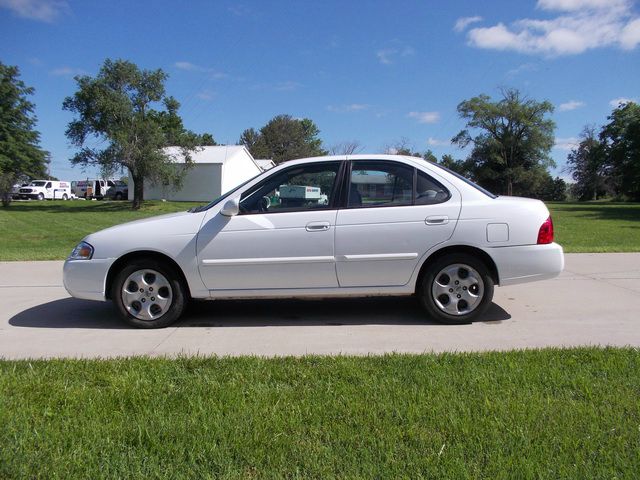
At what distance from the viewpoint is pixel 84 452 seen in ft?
9.34

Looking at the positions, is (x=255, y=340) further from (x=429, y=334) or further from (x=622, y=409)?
(x=622, y=409)

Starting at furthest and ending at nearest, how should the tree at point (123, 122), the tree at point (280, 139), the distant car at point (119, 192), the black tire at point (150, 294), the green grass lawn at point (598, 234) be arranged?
the tree at point (280, 139) < the distant car at point (119, 192) < the tree at point (123, 122) < the green grass lawn at point (598, 234) < the black tire at point (150, 294)

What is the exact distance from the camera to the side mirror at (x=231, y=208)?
5320 mm

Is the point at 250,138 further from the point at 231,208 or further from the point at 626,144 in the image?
the point at 231,208

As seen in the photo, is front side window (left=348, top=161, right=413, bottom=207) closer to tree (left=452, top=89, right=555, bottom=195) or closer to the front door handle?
the front door handle

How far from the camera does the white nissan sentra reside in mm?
5355

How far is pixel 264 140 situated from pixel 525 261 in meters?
86.7

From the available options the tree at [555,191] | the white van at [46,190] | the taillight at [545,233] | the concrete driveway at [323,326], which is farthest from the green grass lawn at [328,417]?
the tree at [555,191]

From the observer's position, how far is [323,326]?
5520mm

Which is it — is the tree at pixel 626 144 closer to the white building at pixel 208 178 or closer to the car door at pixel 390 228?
the white building at pixel 208 178

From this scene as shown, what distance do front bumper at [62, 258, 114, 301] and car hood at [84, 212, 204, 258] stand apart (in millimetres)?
100

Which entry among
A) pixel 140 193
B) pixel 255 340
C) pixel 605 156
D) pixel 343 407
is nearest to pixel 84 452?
pixel 343 407

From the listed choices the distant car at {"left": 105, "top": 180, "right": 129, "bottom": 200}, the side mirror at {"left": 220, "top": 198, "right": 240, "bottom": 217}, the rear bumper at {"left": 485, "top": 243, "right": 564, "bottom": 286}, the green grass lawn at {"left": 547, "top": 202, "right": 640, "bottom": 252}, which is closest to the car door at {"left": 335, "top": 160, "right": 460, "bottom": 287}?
the rear bumper at {"left": 485, "top": 243, "right": 564, "bottom": 286}

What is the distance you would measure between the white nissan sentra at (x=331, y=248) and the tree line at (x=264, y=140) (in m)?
9.53
